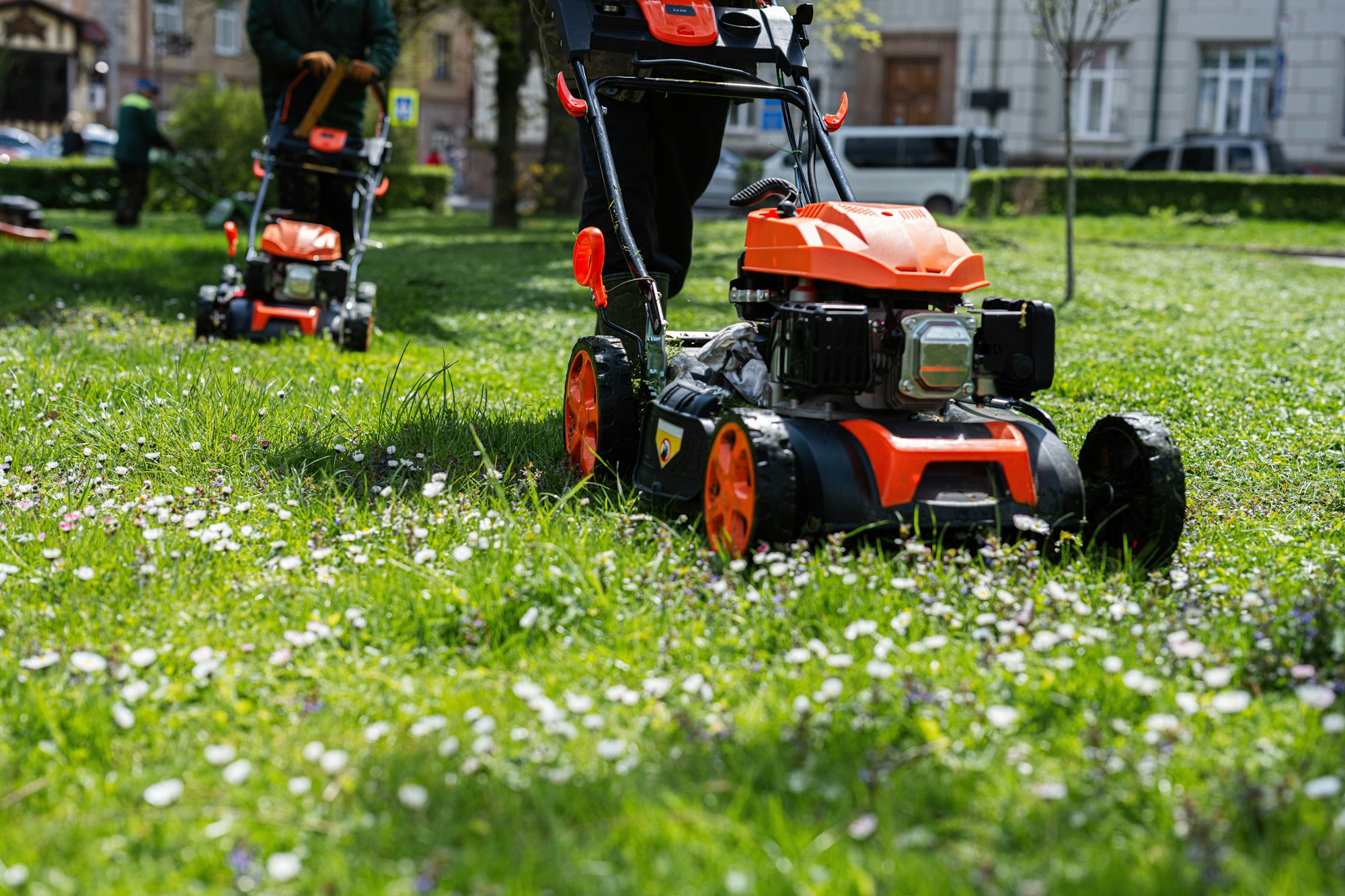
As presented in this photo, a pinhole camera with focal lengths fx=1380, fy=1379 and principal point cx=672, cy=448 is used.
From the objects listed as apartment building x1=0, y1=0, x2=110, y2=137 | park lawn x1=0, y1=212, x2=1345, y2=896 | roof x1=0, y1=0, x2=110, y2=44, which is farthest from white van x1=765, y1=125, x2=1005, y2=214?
roof x1=0, y1=0, x2=110, y2=44

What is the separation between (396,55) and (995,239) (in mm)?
A: 9714

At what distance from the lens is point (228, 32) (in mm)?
43188

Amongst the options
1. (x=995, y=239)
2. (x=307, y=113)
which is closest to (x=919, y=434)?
(x=307, y=113)

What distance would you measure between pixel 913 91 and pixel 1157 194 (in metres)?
10.9

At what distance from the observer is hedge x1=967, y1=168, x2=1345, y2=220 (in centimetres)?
1944

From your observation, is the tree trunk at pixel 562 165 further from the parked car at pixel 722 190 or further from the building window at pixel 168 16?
the building window at pixel 168 16

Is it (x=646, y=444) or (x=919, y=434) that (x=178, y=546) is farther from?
(x=919, y=434)

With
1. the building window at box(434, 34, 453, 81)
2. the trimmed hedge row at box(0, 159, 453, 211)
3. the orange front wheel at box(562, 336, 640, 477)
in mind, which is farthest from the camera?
the building window at box(434, 34, 453, 81)

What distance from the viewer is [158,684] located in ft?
7.93

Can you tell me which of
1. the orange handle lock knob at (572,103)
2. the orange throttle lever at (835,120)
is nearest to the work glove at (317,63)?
the orange handle lock knob at (572,103)

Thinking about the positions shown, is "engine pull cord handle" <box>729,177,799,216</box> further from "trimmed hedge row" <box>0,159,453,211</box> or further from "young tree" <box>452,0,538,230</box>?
"trimmed hedge row" <box>0,159,453,211</box>

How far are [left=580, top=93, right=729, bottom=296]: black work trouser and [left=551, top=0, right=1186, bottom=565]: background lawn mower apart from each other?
471 millimetres

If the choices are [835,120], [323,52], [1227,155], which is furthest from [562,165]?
[835,120]

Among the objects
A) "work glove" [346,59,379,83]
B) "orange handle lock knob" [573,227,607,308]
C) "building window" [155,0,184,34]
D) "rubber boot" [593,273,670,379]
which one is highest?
"building window" [155,0,184,34]
